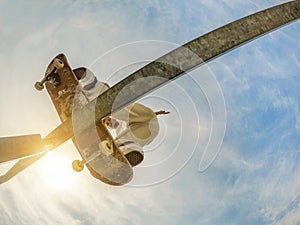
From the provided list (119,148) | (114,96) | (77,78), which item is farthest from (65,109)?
(114,96)

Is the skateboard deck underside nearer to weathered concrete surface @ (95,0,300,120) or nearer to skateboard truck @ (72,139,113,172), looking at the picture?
skateboard truck @ (72,139,113,172)

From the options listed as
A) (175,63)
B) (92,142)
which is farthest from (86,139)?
(175,63)

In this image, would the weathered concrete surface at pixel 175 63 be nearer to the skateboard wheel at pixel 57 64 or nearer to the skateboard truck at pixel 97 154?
the skateboard truck at pixel 97 154

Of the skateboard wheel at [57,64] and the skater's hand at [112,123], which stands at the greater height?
the skateboard wheel at [57,64]

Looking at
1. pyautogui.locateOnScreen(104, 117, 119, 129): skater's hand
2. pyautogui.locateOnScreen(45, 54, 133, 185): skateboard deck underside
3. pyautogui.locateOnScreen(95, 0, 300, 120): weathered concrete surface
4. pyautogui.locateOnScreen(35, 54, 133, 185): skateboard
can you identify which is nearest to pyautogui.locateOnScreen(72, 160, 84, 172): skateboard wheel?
pyautogui.locateOnScreen(35, 54, 133, 185): skateboard

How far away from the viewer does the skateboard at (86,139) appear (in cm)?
815

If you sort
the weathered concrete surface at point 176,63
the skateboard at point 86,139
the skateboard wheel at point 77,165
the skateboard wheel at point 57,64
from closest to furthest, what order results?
1. the weathered concrete surface at point 176,63
2. the skateboard wheel at point 77,165
3. the skateboard at point 86,139
4. the skateboard wheel at point 57,64

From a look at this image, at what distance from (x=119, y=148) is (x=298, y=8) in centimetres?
506

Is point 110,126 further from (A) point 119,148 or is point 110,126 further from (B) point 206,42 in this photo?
(B) point 206,42

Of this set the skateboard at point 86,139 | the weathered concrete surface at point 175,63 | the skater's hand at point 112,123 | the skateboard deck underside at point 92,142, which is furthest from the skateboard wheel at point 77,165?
the weathered concrete surface at point 175,63

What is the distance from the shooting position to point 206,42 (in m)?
6.00

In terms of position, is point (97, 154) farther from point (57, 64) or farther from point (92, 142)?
point (57, 64)

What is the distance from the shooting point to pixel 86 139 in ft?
26.6

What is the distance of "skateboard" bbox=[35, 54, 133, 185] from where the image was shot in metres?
8.15
